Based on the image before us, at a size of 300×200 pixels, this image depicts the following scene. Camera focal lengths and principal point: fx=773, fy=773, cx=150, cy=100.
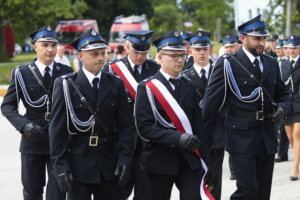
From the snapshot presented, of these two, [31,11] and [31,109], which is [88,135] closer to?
[31,109]

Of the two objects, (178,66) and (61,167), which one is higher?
(178,66)

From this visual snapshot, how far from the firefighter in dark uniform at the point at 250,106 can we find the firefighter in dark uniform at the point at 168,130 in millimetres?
951

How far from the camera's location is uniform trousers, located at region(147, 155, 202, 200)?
6.33 metres

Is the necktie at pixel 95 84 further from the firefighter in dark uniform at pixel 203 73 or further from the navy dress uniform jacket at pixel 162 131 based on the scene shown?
the firefighter in dark uniform at pixel 203 73

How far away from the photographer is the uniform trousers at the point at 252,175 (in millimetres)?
7191

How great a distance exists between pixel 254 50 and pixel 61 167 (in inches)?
92.8

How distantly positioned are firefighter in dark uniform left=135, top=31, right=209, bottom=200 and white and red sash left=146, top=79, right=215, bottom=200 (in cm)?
2

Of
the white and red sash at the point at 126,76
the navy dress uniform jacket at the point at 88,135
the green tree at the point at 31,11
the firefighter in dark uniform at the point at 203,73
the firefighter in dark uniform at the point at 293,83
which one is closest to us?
the navy dress uniform jacket at the point at 88,135

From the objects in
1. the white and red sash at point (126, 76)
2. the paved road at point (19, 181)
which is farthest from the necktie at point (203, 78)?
the paved road at point (19, 181)

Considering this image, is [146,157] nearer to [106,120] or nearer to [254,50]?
[106,120]

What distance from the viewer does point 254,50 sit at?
742 cm

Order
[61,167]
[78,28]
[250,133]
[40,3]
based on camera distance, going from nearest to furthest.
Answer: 1. [61,167]
2. [250,133]
3. [40,3]
4. [78,28]

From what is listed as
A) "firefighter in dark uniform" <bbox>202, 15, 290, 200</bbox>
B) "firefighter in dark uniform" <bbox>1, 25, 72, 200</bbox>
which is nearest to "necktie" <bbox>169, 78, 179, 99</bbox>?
"firefighter in dark uniform" <bbox>202, 15, 290, 200</bbox>

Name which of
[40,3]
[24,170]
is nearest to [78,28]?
[40,3]
